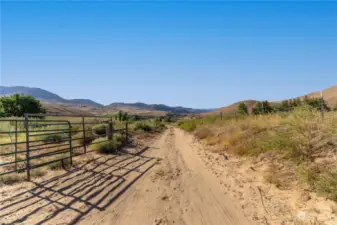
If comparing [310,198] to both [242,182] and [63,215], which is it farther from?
[63,215]

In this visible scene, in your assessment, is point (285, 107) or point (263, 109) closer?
point (285, 107)

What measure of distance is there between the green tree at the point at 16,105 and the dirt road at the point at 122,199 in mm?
30134

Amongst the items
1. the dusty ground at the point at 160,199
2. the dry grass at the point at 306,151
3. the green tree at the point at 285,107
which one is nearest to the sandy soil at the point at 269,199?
the dusty ground at the point at 160,199

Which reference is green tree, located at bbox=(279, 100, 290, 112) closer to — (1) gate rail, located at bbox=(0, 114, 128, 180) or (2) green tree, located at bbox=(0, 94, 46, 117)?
(1) gate rail, located at bbox=(0, 114, 128, 180)

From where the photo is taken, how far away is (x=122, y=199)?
7.20 m

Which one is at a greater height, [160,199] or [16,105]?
[16,105]

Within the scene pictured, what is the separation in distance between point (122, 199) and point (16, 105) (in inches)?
1390

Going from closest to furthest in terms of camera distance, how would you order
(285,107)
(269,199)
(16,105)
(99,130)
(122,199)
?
(269,199)
(122,199)
(99,130)
(285,107)
(16,105)

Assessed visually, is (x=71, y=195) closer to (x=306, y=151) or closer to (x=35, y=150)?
(x=35, y=150)

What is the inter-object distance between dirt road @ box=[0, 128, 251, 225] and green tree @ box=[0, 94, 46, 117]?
30134mm

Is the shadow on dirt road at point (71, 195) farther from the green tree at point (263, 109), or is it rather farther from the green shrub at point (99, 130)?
the green tree at point (263, 109)

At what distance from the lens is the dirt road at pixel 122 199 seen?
19.3ft

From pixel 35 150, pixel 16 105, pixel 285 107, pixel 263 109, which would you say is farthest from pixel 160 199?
pixel 16 105

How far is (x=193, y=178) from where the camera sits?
9.68 meters
